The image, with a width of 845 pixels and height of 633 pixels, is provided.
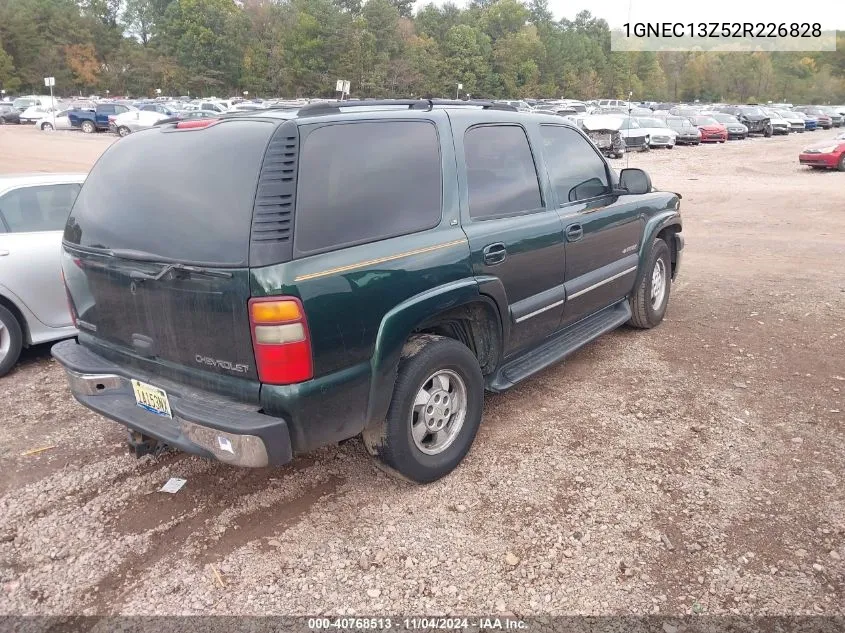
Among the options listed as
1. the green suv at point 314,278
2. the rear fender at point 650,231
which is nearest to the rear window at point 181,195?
the green suv at point 314,278

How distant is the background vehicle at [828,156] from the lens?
19.9 meters

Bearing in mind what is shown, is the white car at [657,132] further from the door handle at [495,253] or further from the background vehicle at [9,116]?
the background vehicle at [9,116]

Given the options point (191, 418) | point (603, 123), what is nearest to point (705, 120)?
point (603, 123)

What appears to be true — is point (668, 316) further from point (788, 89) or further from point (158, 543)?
point (788, 89)

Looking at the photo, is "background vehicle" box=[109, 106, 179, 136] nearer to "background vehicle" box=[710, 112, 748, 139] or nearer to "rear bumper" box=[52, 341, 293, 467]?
"background vehicle" box=[710, 112, 748, 139]

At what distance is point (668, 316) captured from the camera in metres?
6.50

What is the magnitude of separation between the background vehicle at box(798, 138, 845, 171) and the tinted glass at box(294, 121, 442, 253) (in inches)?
814

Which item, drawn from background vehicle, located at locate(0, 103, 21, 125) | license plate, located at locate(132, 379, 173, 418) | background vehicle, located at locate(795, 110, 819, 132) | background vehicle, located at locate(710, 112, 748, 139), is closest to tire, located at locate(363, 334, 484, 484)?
license plate, located at locate(132, 379, 173, 418)

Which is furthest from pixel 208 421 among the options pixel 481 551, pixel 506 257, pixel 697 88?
pixel 697 88

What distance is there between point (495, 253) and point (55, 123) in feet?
124

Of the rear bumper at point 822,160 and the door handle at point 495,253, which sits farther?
the rear bumper at point 822,160

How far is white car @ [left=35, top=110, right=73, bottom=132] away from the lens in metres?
34.7

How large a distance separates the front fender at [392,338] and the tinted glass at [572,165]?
1.57 m

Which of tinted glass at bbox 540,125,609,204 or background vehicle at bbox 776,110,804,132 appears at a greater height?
background vehicle at bbox 776,110,804,132
